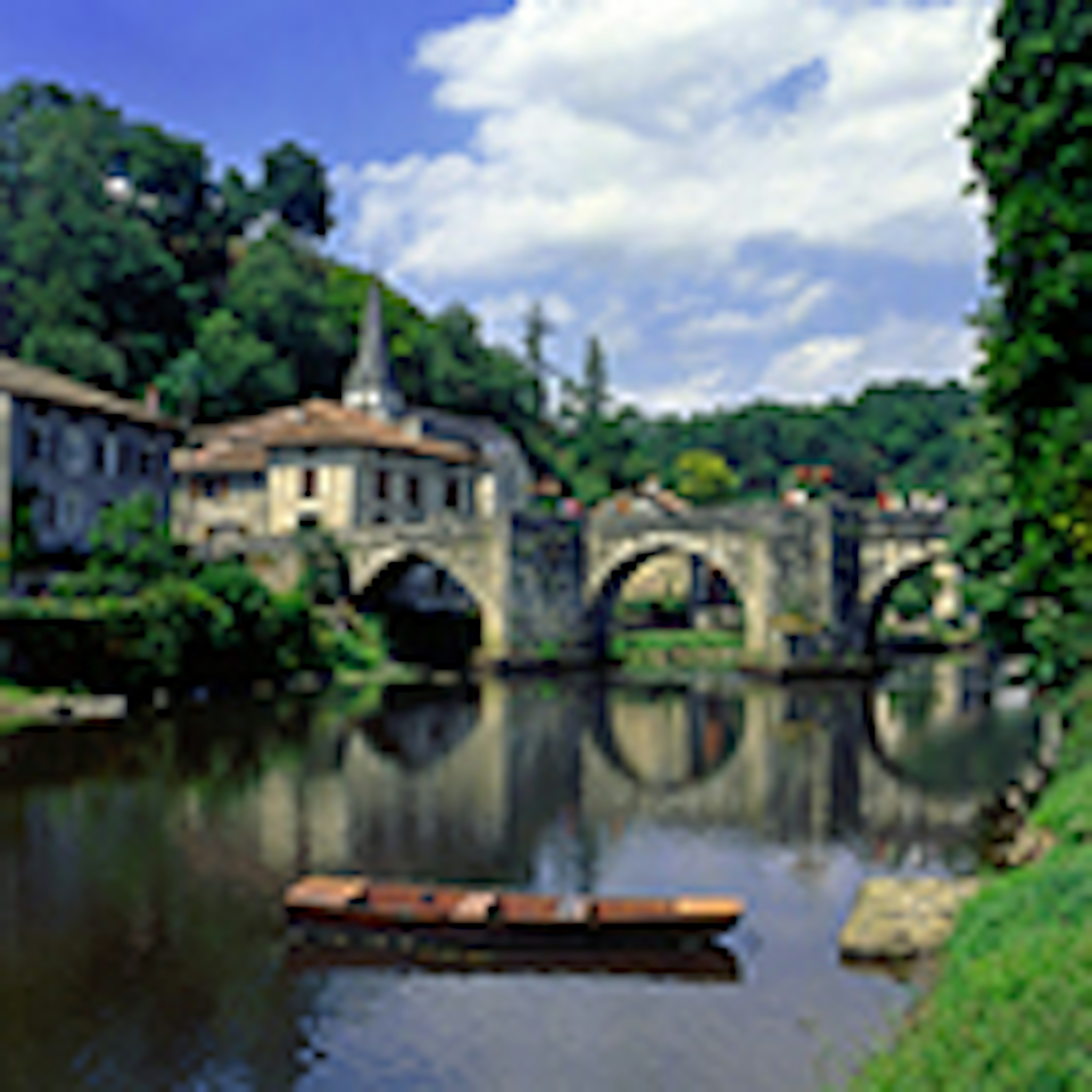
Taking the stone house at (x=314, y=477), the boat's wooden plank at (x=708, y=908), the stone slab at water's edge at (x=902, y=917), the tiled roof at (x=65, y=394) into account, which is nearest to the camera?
the stone slab at water's edge at (x=902, y=917)

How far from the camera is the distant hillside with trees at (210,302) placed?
86.6 meters

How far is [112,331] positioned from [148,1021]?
83914 millimetres

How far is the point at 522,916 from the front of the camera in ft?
67.2

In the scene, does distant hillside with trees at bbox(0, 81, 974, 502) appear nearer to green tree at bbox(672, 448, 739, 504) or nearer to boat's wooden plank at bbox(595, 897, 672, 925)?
green tree at bbox(672, 448, 739, 504)

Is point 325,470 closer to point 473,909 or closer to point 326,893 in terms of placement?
point 326,893


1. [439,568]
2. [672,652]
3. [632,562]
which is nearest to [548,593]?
[632,562]

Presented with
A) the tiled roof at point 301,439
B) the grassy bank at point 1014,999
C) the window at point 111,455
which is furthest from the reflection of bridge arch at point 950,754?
the window at point 111,455

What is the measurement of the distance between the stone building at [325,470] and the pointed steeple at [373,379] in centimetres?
10

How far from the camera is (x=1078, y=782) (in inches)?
860

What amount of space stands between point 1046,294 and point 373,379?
75267 millimetres

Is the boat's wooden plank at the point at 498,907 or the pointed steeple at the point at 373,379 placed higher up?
the pointed steeple at the point at 373,379

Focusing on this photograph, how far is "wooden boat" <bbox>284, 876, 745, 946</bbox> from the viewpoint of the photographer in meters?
20.4

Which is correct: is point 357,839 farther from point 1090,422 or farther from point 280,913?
point 1090,422

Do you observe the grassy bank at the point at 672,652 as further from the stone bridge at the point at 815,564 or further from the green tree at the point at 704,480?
the green tree at the point at 704,480
